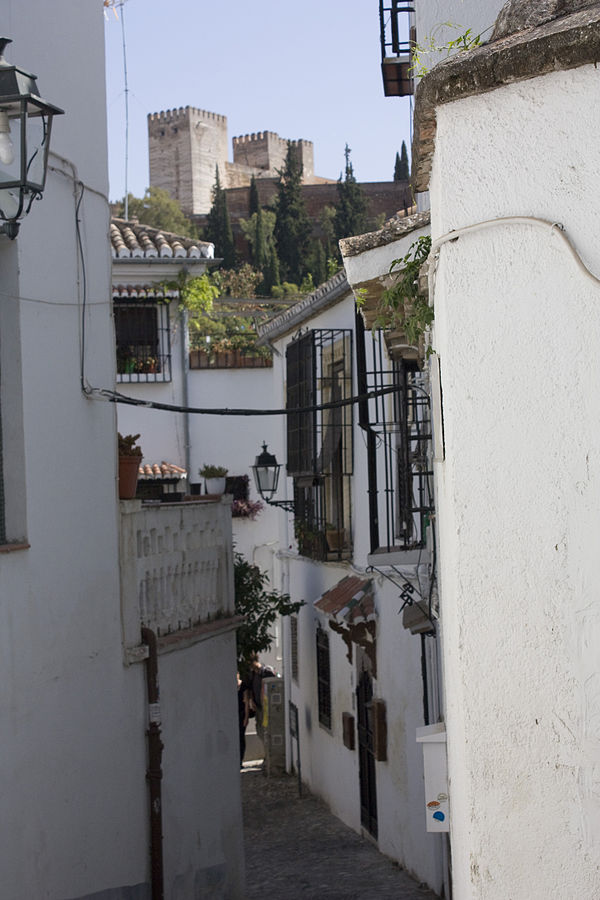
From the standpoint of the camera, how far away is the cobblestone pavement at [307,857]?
11.6 meters

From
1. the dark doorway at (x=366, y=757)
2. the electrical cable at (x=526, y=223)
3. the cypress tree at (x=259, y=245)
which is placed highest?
the cypress tree at (x=259, y=245)

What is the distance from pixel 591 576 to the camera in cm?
329

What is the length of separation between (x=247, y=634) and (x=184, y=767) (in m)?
4.84

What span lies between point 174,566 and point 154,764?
164 centimetres

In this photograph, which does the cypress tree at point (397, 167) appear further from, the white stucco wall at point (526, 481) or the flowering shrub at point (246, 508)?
the white stucco wall at point (526, 481)

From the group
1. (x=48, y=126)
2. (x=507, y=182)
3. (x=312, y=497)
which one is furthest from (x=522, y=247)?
(x=312, y=497)

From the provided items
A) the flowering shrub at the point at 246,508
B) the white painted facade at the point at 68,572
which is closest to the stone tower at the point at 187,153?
the flowering shrub at the point at 246,508

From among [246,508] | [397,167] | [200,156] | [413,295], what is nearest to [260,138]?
[200,156]

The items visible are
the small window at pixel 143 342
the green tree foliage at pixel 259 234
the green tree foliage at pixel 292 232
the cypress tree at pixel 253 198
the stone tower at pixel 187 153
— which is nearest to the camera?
the small window at pixel 143 342

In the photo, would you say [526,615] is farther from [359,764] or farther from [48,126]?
[359,764]

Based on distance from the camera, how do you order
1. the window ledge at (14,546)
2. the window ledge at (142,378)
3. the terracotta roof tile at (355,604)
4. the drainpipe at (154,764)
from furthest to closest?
the window ledge at (142,378)
the terracotta roof tile at (355,604)
the drainpipe at (154,764)
the window ledge at (14,546)

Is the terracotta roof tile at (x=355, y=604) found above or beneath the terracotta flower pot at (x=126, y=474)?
beneath

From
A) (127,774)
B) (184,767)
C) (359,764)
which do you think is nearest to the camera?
(127,774)

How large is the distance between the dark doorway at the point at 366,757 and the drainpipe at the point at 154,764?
4.52 metres
